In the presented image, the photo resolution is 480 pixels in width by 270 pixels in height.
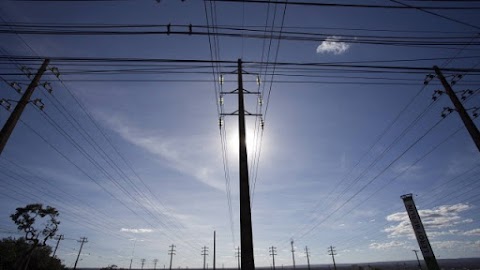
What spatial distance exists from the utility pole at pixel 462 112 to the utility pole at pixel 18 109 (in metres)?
22.1

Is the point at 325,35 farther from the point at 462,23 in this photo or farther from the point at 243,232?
the point at 243,232

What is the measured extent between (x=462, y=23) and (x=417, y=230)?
20999 millimetres

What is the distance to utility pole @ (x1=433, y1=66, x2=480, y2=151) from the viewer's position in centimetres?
1483

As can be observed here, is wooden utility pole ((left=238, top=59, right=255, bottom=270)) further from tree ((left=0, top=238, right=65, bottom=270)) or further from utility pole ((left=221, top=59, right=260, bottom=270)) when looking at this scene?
tree ((left=0, top=238, right=65, bottom=270))

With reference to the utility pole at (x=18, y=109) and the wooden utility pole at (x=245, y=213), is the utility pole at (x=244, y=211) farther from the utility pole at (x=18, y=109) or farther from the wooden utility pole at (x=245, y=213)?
the utility pole at (x=18, y=109)

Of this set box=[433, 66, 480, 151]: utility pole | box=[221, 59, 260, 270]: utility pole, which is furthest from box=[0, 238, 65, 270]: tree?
box=[433, 66, 480, 151]: utility pole

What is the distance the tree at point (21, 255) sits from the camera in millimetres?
43656

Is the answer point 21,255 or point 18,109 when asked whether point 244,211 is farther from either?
point 21,255

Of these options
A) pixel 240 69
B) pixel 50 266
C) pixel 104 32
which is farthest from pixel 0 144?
pixel 50 266

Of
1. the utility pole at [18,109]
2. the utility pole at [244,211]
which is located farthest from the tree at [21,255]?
the utility pole at [244,211]

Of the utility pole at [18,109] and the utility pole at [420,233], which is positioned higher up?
the utility pole at [18,109]

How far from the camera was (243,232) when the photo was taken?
7.12m

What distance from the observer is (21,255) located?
147 ft

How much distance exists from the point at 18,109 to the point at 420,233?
3368 cm
